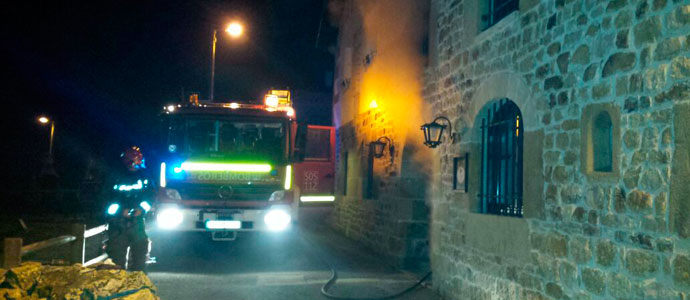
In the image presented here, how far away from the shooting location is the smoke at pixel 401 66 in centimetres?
1080

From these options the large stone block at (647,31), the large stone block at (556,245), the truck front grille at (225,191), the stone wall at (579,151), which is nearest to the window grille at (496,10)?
the stone wall at (579,151)

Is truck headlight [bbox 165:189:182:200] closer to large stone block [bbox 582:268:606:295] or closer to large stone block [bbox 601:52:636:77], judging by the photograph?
large stone block [bbox 582:268:606:295]

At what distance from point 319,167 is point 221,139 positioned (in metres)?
7.88

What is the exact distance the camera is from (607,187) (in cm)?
468

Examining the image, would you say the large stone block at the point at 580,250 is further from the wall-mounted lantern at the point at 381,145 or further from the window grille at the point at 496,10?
the wall-mounted lantern at the point at 381,145

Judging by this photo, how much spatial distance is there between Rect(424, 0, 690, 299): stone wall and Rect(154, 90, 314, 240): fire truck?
13.3ft

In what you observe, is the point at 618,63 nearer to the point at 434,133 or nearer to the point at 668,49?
the point at 668,49

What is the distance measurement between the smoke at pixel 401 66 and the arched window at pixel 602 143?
4.21 meters

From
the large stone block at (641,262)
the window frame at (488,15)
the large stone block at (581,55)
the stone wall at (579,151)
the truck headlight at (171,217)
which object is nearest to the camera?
the stone wall at (579,151)

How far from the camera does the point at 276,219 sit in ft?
35.4

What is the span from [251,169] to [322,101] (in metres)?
29.2

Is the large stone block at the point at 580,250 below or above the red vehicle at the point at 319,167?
below

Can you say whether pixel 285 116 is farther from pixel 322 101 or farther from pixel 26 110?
pixel 26 110

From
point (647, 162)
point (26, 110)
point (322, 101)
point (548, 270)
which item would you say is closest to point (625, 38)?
point (647, 162)
